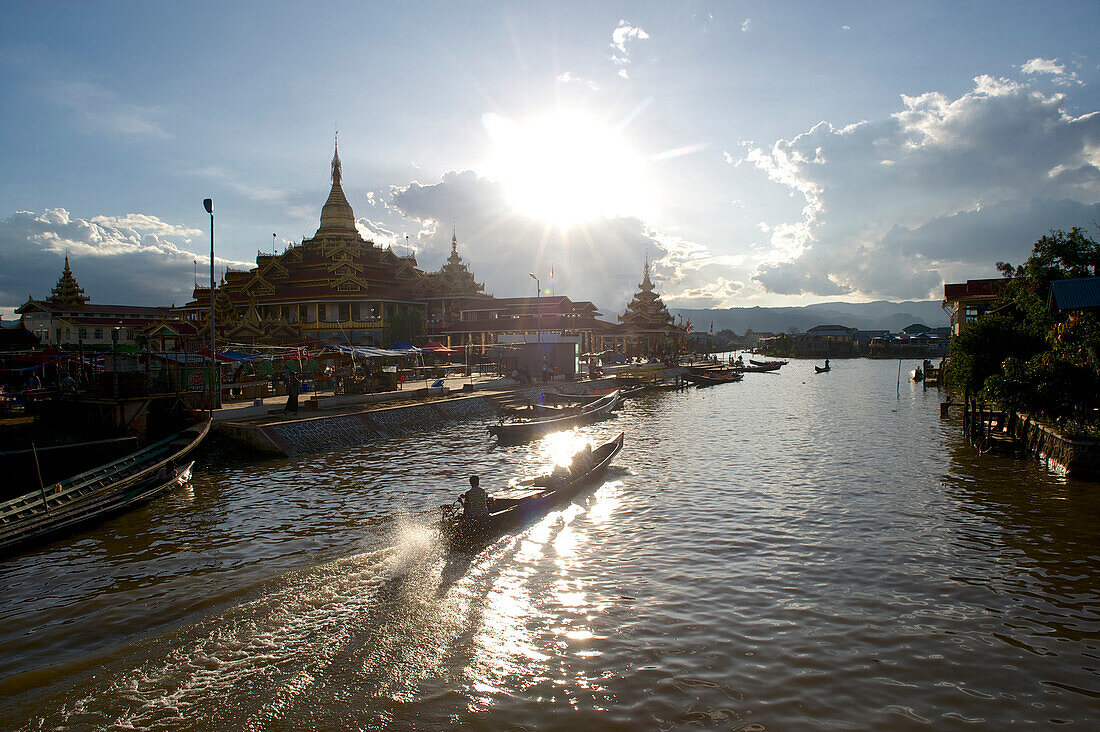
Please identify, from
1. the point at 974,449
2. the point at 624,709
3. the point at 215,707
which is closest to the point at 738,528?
the point at 624,709

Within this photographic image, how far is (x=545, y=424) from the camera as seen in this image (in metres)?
30.3

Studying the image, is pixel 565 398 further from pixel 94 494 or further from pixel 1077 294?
pixel 94 494

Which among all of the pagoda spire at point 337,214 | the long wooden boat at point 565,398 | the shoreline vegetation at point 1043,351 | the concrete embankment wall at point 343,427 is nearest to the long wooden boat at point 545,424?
the long wooden boat at point 565,398

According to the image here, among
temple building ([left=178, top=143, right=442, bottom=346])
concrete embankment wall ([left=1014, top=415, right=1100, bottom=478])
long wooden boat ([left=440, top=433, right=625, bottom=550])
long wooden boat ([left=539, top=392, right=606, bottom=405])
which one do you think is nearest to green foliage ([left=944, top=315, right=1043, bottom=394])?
concrete embankment wall ([left=1014, top=415, right=1100, bottom=478])

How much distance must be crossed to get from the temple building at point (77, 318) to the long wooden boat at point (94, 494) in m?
41.2

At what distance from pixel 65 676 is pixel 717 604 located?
9.91 metres

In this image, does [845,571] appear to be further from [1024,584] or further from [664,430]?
[664,430]

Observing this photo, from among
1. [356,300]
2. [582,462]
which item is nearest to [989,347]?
[582,462]

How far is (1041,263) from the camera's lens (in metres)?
26.5

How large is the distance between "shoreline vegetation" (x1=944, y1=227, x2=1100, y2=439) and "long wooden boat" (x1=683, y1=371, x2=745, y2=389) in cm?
4129

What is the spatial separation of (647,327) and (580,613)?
95.6 meters

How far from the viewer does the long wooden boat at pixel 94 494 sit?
1348cm

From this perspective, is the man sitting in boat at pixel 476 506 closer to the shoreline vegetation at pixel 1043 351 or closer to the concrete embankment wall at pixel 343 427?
the concrete embankment wall at pixel 343 427

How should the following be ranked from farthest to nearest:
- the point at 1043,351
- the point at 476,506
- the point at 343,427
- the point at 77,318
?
the point at 77,318 → the point at 343,427 → the point at 1043,351 → the point at 476,506
